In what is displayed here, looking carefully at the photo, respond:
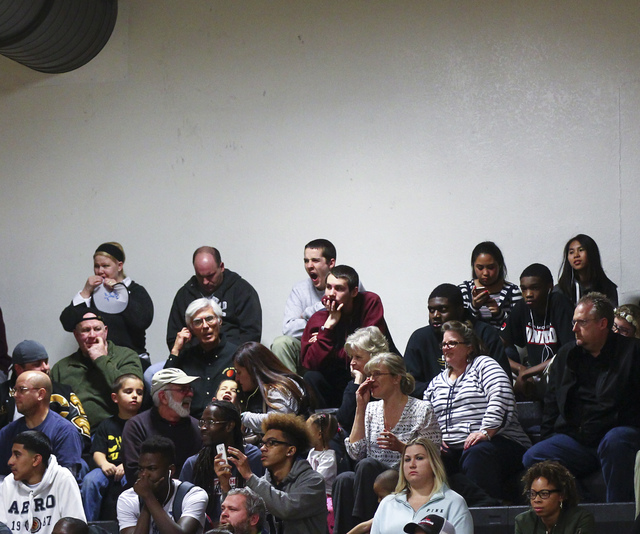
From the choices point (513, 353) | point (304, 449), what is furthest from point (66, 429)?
point (513, 353)

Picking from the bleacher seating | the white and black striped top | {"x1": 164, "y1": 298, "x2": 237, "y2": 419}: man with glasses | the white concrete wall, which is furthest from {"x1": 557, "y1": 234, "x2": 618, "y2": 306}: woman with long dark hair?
{"x1": 164, "y1": 298, "x2": 237, "y2": 419}: man with glasses

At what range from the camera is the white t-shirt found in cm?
455

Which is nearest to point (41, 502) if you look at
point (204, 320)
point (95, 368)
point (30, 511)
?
point (30, 511)

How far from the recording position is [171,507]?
15.0 feet

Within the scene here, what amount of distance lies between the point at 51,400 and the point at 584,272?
3286 mm

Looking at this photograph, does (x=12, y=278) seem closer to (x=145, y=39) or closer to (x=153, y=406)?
(x=145, y=39)

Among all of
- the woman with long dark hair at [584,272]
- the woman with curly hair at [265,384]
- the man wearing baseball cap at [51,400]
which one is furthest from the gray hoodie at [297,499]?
the woman with long dark hair at [584,272]

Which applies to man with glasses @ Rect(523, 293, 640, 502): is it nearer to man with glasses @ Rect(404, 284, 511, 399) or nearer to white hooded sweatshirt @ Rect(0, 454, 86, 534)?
man with glasses @ Rect(404, 284, 511, 399)

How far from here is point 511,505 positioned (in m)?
4.98

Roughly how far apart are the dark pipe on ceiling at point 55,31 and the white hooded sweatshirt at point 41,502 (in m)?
3.46

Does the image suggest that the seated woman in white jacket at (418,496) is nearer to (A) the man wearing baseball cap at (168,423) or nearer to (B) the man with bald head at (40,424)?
(A) the man wearing baseball cap at (168,423)

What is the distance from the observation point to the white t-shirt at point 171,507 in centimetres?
455

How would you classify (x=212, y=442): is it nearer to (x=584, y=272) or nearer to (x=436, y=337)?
(x=436, y=337)

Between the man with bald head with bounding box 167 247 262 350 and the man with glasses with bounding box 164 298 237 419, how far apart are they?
0.60 meters
